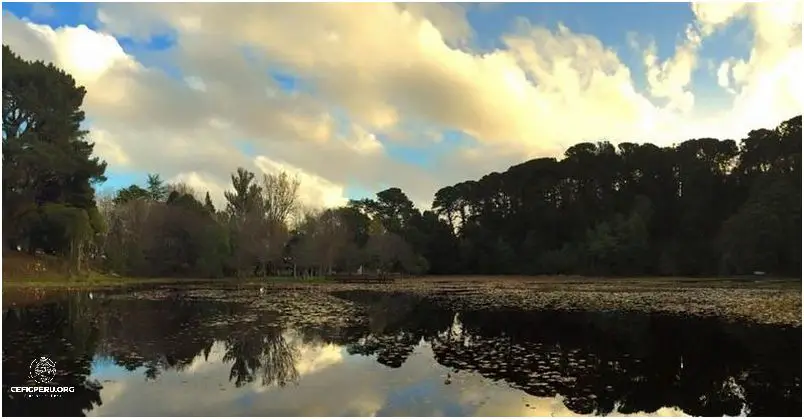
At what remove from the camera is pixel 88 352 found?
14.2 m

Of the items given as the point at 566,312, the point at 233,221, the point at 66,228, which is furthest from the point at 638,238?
the point at 66,228

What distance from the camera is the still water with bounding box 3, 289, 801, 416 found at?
969 cm

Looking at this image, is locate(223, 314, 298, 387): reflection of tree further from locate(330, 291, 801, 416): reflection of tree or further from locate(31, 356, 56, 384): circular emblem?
locate(31, 356, 56, 384): circular emblem

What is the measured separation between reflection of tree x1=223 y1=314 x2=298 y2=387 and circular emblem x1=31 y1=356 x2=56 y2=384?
330cm

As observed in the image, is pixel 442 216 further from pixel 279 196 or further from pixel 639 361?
pixel 639 361

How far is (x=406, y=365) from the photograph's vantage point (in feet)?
42.3

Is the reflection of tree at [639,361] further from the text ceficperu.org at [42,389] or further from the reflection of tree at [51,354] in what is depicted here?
the text ceficperu.org at [42,389]

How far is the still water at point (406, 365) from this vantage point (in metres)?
9.69

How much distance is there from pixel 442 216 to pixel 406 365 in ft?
308

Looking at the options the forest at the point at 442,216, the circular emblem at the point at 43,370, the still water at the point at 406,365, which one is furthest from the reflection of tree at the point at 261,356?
the forest at the point at 442,216

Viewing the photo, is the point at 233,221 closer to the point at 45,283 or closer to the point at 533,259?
the point at 45,283

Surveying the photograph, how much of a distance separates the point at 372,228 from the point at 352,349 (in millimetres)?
77089

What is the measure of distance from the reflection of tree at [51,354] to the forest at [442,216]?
24.5 metres

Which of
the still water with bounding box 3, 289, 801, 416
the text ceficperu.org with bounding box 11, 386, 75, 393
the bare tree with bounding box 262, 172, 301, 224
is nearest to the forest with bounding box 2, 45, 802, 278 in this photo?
the bare tree with bounding box 262, 172, 301, 224
